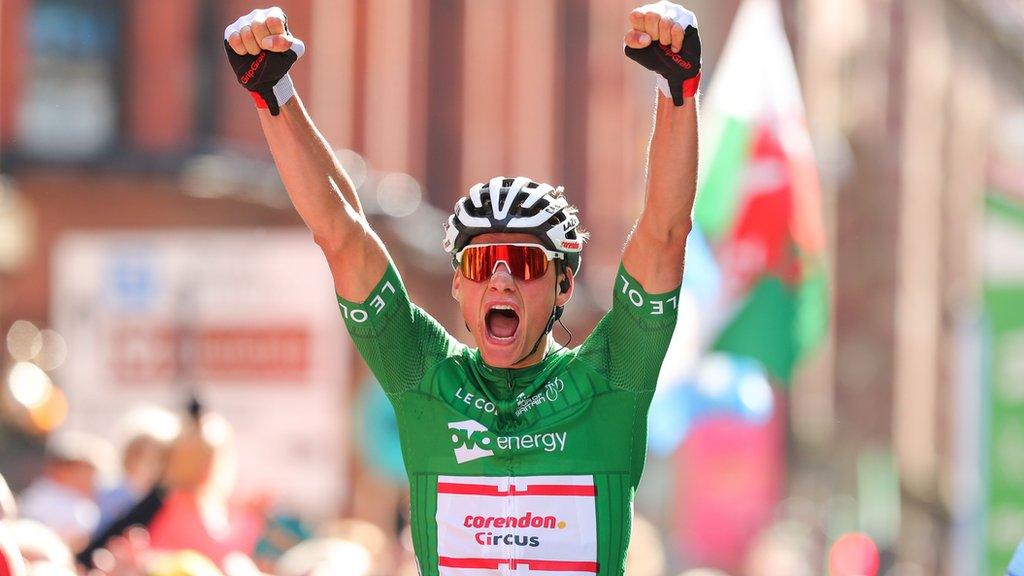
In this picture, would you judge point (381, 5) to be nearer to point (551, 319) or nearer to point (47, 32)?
point (47, 32)

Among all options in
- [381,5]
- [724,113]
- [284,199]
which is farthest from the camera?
[381,5]

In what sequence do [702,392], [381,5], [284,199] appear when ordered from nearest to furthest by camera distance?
[702,392] → [284,199] → [381,5]

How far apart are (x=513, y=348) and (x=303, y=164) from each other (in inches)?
26.3

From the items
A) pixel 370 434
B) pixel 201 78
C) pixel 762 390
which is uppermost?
pixel 201 78

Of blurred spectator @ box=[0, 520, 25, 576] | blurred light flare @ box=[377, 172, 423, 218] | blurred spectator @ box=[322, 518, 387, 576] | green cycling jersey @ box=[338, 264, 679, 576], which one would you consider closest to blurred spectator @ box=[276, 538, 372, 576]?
blurred spectator @ box=[322, 518, 387, 576]

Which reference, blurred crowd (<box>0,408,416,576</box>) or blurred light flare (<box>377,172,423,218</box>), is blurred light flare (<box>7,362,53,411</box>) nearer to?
blurred crowd (<box>0,408,416,576</box>)

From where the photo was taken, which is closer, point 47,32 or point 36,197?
point 36,197

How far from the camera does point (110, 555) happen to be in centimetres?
654

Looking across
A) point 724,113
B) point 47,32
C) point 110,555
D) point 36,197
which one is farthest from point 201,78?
point 110,555

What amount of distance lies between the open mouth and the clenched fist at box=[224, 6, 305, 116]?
725 millimetres

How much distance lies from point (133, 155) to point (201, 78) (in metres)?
2.37

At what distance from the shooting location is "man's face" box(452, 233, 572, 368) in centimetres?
A: 457

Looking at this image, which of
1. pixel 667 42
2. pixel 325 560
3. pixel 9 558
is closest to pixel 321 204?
pixel 667 42

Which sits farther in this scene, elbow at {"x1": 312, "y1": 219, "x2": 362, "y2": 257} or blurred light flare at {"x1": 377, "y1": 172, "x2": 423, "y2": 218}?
blurred light flare at {"x1": 377, "y1": 172, "x2": 423, "y2": 218}
